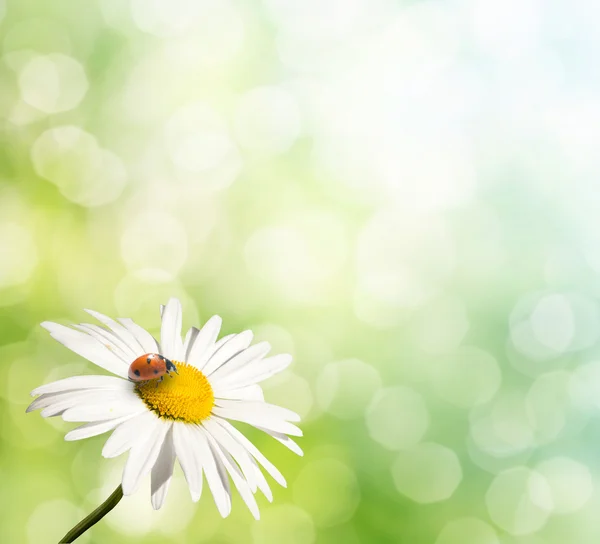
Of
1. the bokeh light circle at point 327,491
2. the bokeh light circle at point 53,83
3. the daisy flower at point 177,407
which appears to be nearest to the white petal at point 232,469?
the daisy flower at point 177,407

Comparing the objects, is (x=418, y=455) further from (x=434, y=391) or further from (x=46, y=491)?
(x=46, y=491)

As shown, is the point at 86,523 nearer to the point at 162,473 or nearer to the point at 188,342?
the point at 162,473

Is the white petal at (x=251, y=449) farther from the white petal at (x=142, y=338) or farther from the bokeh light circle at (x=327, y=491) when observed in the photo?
the bokeh light circle at (x=327, y=491)

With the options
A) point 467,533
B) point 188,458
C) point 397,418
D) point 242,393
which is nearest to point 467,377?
point 397,418

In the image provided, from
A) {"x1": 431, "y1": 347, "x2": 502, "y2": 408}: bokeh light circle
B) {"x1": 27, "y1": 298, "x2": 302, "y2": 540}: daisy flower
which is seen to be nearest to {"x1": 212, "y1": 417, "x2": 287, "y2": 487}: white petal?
{"x1": 27, "y1": 298, "x2": 302, "y2": 540}: daisy flower

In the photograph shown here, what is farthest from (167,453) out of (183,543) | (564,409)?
(564,409)

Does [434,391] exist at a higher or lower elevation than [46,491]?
higher

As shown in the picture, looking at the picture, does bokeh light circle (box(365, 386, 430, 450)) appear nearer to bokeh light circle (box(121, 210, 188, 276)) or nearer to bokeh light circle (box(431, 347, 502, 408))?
bokeh light circle (box(431, 347, 502, 408))
